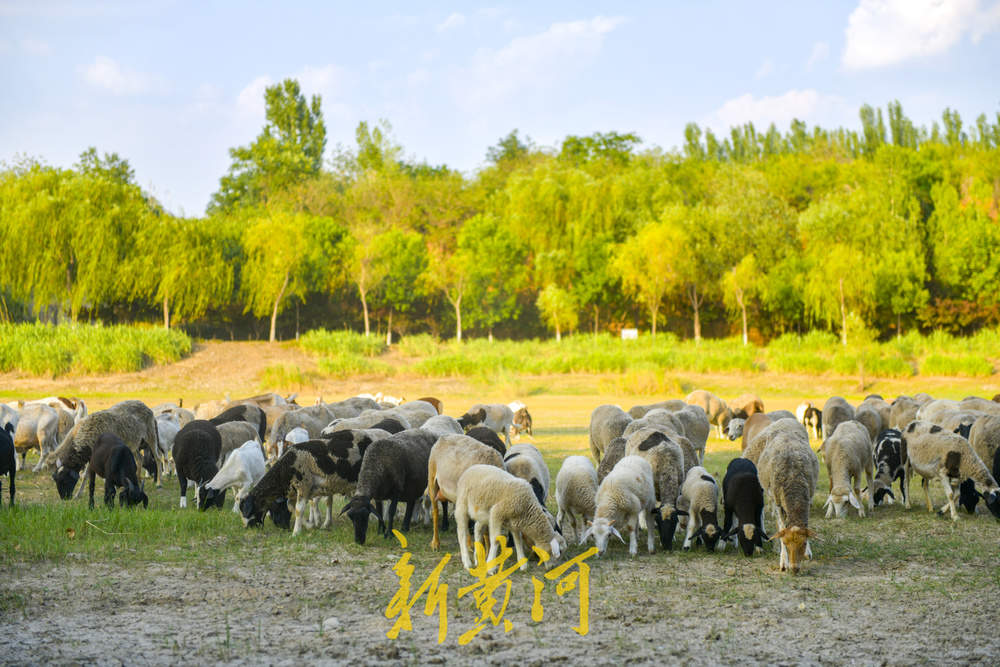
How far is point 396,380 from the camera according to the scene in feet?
120

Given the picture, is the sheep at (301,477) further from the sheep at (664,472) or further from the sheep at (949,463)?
the sheep at (949,463)

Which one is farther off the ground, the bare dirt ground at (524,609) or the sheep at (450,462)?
the sheep at (450,462)

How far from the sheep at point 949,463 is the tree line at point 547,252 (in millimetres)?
30096

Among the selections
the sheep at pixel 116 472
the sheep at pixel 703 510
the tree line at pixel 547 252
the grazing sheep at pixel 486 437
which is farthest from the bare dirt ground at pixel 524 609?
the tree line at pixel 547 252

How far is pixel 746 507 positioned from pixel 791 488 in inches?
20.2

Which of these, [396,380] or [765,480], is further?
[396,380]

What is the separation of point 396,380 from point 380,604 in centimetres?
2919

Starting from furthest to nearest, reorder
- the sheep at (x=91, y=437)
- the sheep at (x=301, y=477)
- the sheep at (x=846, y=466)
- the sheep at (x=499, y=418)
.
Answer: the sheep at (x=499, y=418)
the sheep at (x=91, y=437)
the sheep at (x=846, y=466)
the sheep at (x=301, y=477)

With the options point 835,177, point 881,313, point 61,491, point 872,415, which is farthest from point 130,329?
point 835,177

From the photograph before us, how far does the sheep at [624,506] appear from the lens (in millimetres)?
9109

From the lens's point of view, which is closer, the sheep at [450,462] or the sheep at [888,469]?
the sheep at [450,462]

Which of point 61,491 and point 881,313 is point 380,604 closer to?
point 61,491

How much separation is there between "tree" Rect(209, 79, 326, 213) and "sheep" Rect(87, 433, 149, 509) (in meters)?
52.6

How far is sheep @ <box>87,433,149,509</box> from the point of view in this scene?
11.4 metres
